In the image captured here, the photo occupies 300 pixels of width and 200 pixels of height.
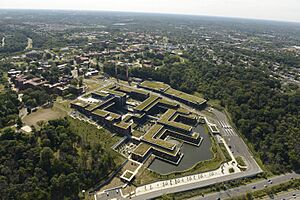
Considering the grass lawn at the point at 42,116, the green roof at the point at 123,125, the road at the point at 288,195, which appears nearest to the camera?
the road at the point at 288,195

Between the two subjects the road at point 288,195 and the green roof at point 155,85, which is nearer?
the road at point 288,195

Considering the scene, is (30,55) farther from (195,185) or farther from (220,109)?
(195,185)

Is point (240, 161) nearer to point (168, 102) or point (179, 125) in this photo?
point (179, 125)

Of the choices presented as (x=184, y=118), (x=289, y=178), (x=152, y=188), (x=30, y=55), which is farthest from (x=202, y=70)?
(x=30, y=55)

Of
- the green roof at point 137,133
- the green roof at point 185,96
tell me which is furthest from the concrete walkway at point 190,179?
the green roof at point 185,96

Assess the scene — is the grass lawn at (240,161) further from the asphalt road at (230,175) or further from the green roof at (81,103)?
the green roof at (81,103)

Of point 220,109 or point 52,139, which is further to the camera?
point 220,109

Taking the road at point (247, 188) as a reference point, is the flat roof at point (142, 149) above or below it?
above
